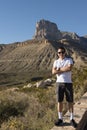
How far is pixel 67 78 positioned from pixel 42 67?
142 metres

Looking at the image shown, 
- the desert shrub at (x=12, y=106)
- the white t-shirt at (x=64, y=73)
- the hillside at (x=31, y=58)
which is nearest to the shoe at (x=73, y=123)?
the white t-shirt at (x=64, y=73)

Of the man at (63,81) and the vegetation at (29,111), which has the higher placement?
the man at (63,81)

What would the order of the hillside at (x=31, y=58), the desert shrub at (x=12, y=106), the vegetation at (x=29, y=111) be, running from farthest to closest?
the hillside at (x=31, y=58) < the desert shrub at (x=12, y=106) < the vegetation at (x=29, y=111)

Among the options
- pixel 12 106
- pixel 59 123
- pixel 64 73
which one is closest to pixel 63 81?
pixel 64 73

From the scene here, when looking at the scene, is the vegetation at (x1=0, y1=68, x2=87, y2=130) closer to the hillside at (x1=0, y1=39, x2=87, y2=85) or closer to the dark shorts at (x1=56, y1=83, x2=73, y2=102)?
the dark shorts at (x1=56, y1=83, x2=73, y2=102)

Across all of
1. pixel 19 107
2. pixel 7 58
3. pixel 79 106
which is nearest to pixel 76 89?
pixel 19 107

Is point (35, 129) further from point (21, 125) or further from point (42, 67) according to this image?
point (42, 67)

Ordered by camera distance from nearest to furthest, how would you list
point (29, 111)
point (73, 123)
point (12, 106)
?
point (73, 123) → point (29, 111) → point (12, 106)

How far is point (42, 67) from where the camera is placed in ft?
487

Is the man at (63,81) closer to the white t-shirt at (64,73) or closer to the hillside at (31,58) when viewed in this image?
the white t-shirt at (64,73)

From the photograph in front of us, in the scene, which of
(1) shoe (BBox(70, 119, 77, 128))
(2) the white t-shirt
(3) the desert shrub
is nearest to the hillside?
(3) the desert shrub

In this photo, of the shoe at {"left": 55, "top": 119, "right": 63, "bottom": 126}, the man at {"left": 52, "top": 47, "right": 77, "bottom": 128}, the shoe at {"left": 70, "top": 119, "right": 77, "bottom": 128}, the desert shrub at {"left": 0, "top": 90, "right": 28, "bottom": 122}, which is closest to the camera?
the shoe at {"left": 70, "top": 119, "right": 77, "bottom": 128}

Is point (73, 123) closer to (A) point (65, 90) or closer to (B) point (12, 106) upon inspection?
(A) point (65, 90)

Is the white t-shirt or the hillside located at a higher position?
the white t-shirt
